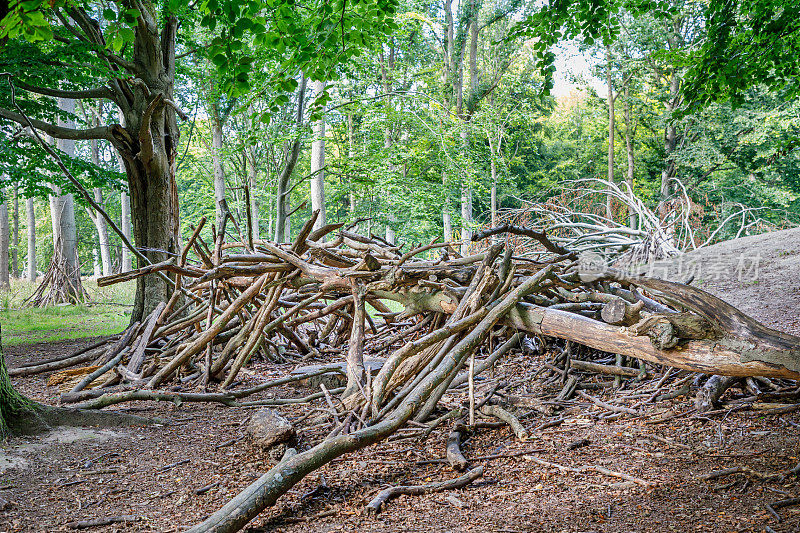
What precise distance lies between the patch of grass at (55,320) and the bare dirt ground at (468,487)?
658 centimetres

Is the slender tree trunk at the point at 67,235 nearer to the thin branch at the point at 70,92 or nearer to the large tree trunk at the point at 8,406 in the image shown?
the thin branch at the point at 70,92

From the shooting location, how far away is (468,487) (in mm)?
2645

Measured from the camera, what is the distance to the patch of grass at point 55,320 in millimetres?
9155

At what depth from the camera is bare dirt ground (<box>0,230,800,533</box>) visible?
2211 millimetres

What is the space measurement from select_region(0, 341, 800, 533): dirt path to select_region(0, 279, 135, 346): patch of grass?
21.8 feet

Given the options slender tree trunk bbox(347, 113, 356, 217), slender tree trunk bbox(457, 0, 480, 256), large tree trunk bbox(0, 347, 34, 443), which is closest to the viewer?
large tree trunk bbox(0, 347, 34, 443)

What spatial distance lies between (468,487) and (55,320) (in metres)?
11.6

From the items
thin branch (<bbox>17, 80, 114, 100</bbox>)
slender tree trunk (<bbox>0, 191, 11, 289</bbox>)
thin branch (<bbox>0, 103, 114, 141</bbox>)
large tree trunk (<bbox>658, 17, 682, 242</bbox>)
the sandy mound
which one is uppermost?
large tree trunk (<bbox>658, 17, 682, 242</bbox>)

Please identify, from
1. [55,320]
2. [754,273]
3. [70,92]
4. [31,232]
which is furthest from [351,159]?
[31,232]

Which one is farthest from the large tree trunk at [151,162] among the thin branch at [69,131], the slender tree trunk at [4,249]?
the slender tree trunk at [4,249]

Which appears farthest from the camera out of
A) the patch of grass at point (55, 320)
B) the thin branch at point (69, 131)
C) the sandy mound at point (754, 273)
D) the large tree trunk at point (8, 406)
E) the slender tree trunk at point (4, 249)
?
the slender tree trunk at point (4, 249)

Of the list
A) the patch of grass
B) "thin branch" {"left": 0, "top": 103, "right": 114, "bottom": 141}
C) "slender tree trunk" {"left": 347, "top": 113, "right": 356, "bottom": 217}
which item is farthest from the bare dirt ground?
"slender tree trunk" {"left": 347, "top": 113, "right": 356, "bottom": 217}

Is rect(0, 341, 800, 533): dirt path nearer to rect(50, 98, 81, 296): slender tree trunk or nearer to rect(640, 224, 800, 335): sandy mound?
rect(640, 224, 800, 335): sandy mound

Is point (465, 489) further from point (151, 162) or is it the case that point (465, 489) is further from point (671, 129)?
point (671, 129)
